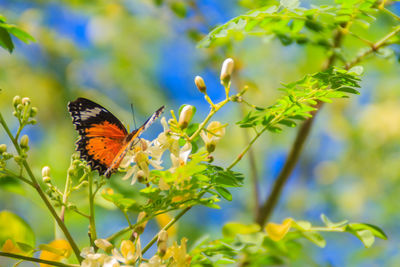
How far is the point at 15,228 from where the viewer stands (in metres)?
1.06

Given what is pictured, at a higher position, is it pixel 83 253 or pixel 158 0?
pixel 158 0

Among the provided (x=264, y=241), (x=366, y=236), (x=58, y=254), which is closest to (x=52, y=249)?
(x=58, y=254)

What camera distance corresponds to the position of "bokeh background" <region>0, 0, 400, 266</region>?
316 centimetres

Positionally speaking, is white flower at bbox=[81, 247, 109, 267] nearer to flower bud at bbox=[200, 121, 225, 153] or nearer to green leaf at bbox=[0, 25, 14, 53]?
flower bud at bbox=[200, 121, 225, 153]

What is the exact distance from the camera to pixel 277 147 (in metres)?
4.07

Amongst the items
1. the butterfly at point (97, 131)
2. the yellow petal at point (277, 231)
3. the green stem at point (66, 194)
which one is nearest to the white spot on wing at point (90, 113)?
the butterfly at point (97, 131)

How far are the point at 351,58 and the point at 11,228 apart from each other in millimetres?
1099

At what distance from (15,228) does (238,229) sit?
58 centimetres

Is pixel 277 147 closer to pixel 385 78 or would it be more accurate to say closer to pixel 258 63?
pixel 258 63

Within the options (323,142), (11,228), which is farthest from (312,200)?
(11,228)

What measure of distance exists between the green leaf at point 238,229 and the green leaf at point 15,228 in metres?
0.51

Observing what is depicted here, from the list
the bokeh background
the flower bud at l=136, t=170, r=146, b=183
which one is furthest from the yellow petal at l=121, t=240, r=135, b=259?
the bokeh background

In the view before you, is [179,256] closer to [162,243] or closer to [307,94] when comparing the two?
[162,243]

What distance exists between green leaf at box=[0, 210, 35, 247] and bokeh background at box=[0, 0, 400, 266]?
5.70 ft
